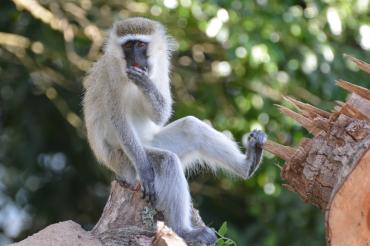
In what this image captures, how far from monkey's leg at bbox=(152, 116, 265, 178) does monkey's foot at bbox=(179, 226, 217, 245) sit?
2.94 feet

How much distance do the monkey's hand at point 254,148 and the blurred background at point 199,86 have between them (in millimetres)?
1461

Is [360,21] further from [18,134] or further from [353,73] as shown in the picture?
[18,134]

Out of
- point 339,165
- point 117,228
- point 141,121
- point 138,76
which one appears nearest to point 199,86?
point 141,121

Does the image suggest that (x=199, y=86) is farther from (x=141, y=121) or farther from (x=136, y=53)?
(x=136, y=53)

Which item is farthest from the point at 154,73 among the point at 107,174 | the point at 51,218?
the point at 51,218

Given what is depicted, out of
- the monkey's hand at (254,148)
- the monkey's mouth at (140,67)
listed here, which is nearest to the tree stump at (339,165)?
the monkey's hand at (254,148)

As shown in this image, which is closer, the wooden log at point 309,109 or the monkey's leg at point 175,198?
the wooden log at point 309,109

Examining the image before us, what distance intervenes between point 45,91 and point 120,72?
4476 millimetres

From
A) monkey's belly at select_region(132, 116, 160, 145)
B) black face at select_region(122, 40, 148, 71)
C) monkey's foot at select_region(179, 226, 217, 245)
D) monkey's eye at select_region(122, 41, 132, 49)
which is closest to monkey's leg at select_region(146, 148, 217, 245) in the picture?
monkey's foot at select_region(179, 226, 217, 245)

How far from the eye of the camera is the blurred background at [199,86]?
32.1ft

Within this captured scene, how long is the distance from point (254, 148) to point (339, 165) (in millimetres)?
1751

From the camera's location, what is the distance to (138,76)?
6973 millimetres

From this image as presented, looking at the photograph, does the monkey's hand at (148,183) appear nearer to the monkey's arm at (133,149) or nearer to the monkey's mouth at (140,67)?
→ the monkey's arm at (133,149)

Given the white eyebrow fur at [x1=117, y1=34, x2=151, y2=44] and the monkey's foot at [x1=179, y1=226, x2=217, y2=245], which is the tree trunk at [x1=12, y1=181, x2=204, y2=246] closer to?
the monkey's foot at [x1=179, y1=226, x2=217, y2=245]
